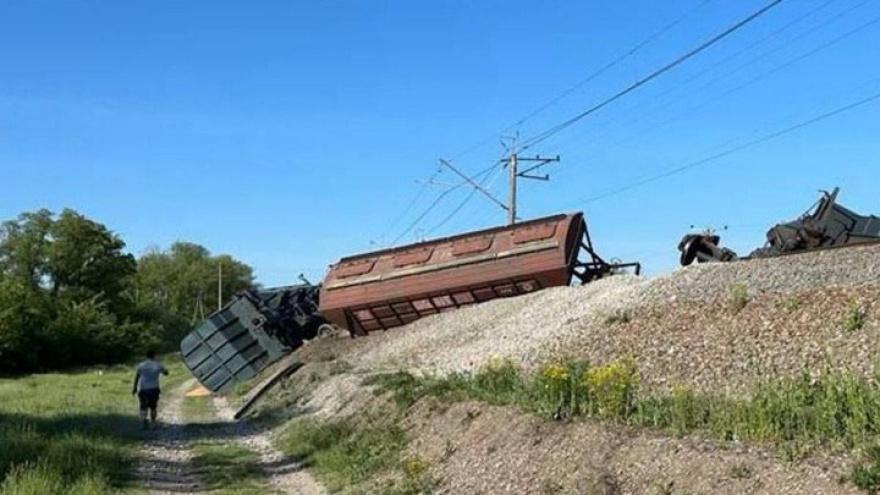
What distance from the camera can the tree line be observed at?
196 ft

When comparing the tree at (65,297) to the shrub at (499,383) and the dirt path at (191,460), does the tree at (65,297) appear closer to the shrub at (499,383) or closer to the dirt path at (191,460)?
the dirt path at (191,460)

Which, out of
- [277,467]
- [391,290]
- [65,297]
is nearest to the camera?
[277,467]

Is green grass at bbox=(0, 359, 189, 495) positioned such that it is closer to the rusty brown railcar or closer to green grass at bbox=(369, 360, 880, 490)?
green grass at bbox=(369, 360, 880, 490)

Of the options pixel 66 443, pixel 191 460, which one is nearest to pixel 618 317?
pixel 191 460

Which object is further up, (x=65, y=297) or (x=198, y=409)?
(x=65, y=297)

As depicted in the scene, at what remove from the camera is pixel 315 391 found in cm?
2402

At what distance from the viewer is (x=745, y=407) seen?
9328 millimetres

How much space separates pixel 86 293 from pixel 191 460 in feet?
221

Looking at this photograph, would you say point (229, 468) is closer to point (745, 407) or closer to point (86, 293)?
point (745, 407)

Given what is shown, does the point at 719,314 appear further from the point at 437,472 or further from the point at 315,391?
the point at 315,391

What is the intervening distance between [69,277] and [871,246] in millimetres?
76781

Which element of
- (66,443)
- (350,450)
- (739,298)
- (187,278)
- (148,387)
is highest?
(187,278)

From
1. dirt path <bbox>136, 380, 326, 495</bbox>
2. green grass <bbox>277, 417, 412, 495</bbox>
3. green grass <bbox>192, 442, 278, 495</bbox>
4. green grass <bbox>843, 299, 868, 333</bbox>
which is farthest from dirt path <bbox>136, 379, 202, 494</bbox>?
green grass <bbox>843, 299, 868, 333</bbox>

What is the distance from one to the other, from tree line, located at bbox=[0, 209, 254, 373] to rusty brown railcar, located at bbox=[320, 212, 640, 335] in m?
32.4
